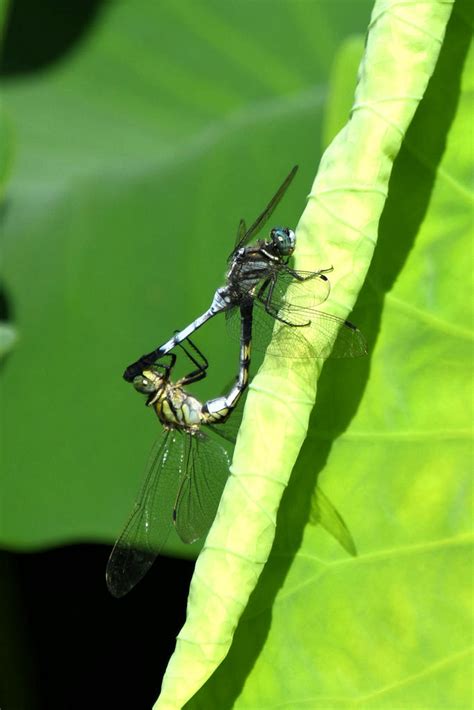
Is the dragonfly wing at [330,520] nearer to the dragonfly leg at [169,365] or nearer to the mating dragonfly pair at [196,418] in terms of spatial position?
the mating dragonfly pair at [196,418]

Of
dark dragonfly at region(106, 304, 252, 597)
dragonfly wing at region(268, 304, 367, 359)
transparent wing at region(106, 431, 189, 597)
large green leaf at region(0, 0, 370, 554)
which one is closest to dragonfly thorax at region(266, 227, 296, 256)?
dark dragonfly at region(106, 304, 252, 597)

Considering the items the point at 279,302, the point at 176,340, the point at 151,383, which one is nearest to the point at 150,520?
the point at 151,383

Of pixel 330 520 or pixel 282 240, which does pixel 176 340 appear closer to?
pixel 282 240

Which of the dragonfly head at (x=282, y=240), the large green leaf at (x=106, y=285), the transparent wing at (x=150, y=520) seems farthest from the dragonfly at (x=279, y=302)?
the large green leaf at (x=106, y=285)

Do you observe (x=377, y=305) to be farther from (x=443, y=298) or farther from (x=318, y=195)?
(x=318, y=195)

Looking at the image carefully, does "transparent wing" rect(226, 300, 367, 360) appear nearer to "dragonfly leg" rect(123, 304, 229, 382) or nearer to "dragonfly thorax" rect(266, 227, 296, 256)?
"dragonfly thorax" rect(266, 227, 296, 256)

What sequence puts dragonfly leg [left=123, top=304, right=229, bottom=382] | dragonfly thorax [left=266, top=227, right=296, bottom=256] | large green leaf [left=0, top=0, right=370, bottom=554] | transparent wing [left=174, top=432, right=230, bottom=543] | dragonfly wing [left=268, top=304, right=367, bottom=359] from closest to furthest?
1. dragonfly wing [left=268, top=304, right=367, bottom=359]
2. dragonfly thorax [left=266, top=227, right=296, bottom=256]
3. transparent wing [left=174, top=432, right=230, bottom=543]
4. dragonfly leg [left=123, top=304, right=229, bottom=382]
5. large green leaf [left=0, top=0, right=370, bottom=554]
